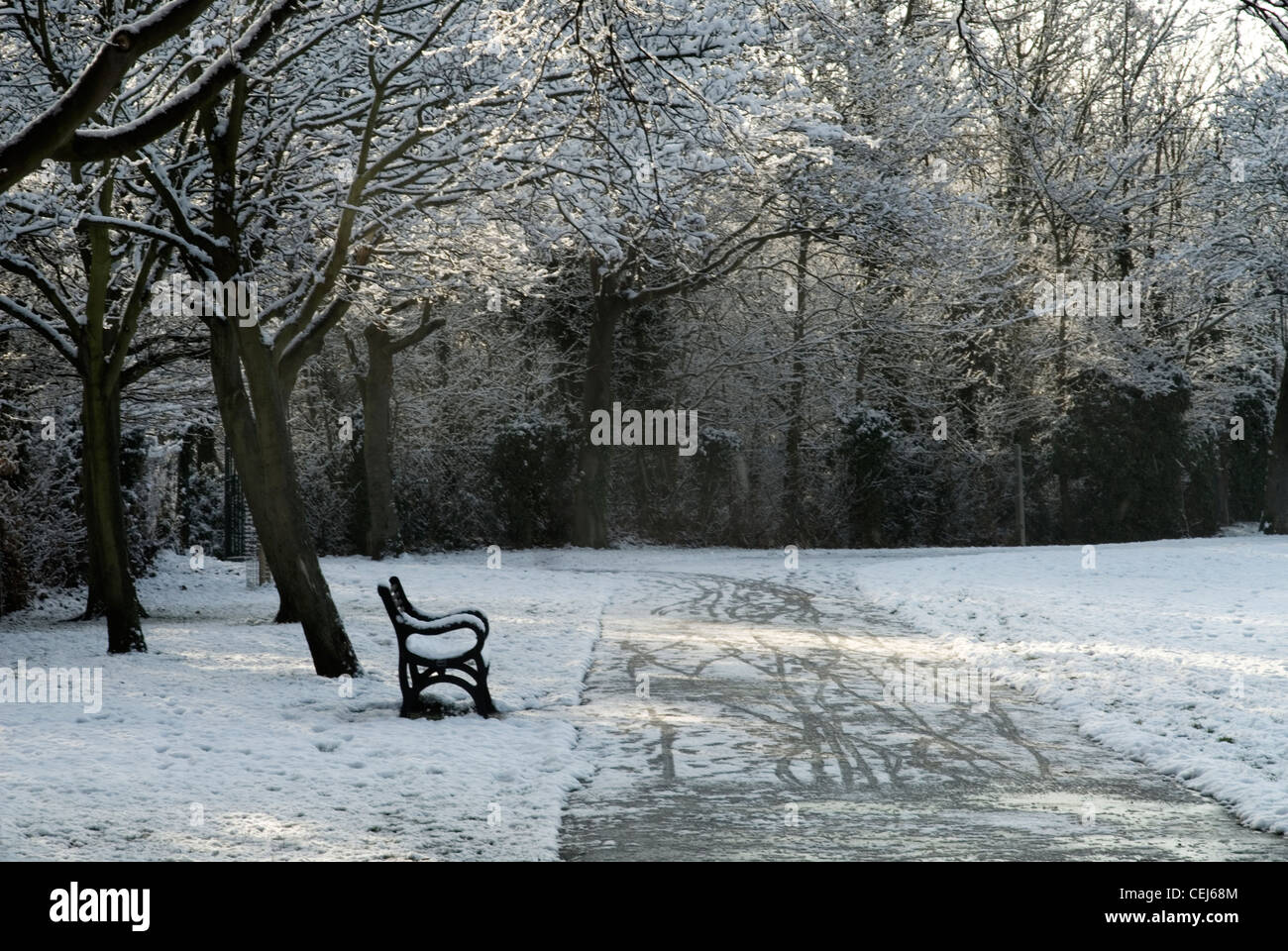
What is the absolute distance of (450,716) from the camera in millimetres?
9164

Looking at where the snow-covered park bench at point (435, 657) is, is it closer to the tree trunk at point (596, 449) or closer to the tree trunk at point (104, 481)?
the tree trunk at point (104, 481)

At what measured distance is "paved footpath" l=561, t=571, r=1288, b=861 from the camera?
6027 mm

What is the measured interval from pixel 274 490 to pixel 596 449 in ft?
55.9

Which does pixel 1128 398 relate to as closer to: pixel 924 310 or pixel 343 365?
pixel 924 310

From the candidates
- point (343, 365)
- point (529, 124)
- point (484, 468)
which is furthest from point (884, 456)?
point (529, 124)
